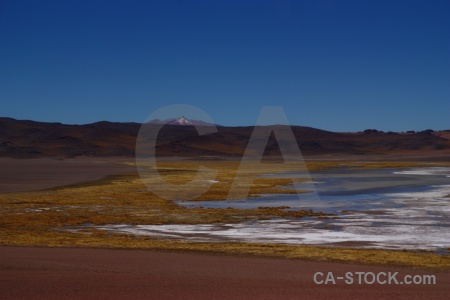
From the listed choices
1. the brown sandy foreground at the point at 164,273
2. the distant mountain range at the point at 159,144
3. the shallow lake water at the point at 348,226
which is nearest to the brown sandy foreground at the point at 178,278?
the brown sandy foreground at the point at 164,273

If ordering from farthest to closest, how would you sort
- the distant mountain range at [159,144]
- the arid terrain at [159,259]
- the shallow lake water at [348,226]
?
the distant mountain range at [159,144] → the shallow lake water at [348,226] → the arid terrain at [159,259]

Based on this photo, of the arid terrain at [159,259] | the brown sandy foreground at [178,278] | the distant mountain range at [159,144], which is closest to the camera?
the brown sandy foreground at [178,278]

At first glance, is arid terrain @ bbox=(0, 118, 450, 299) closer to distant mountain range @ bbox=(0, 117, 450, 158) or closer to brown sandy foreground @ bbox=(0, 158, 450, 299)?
brown sandy foreground @ bbox=(0, 158, 450, 299)

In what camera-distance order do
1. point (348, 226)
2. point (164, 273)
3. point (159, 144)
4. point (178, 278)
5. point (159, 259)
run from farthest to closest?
point (159, 144) < point (348, 226) < point (159, 259) < point (164, 273) < point (178, 278)

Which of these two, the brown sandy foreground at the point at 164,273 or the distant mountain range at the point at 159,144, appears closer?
the brown sandy foreground at the point at 164,273

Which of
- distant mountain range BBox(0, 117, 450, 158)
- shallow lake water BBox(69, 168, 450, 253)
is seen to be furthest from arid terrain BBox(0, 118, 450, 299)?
distant mountain range BBox(0, 117, 450, 158)

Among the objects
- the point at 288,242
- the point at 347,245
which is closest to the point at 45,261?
the point at 288,242

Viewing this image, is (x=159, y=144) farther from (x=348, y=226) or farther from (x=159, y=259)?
(x=159, y=259)

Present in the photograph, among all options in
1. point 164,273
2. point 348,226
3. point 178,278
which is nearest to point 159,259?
point 164,273

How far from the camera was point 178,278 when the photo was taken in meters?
13.1

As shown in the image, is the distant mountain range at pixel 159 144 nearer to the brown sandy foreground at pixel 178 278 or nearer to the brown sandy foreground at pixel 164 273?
the brown sandy foreground at pixel 164 273

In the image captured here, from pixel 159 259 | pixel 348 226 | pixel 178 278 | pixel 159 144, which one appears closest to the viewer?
pixel 178 278

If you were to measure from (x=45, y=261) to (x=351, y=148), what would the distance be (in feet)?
504

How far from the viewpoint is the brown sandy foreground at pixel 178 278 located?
11.7m
